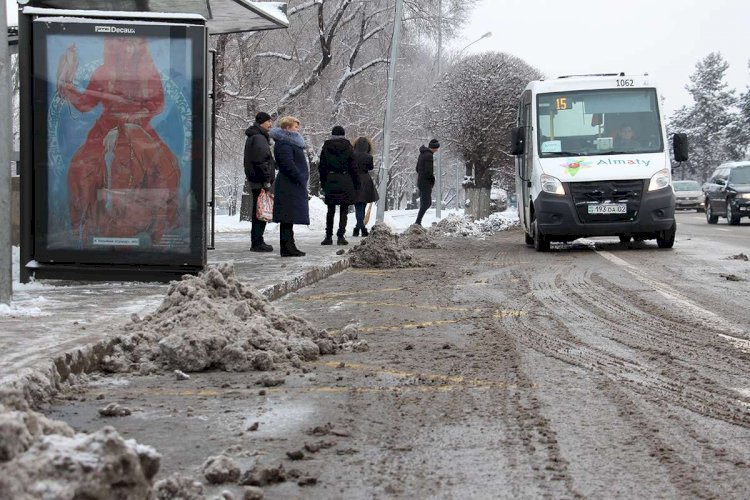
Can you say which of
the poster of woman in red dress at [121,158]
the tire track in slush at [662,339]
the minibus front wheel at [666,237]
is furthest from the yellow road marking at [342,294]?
the minibus front wheel at [666,237]

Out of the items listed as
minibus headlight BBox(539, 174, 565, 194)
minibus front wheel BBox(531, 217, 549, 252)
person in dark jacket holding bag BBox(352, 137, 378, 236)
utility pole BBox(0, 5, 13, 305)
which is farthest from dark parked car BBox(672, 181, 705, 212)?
utility pole BBox(0, 5, 13, 305)

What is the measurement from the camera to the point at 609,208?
56.1ft

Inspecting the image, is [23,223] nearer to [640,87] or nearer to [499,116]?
[640,87]

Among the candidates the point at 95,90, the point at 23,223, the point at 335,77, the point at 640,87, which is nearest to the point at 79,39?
the point at 95,90

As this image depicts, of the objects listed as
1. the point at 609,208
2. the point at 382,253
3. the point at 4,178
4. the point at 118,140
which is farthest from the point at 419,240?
the point at 4,178

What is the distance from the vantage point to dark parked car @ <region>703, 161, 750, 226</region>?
106 feet

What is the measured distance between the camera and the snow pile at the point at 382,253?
14477 mm

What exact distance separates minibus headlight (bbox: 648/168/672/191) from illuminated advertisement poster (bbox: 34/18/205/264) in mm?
9541

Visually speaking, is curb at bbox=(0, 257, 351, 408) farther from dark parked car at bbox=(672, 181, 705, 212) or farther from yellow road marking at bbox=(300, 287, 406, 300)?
dark parked car at bbox=(672, 181, 705, 212)

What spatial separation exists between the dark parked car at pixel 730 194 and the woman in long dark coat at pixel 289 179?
2162cm

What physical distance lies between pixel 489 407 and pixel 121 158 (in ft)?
19.2

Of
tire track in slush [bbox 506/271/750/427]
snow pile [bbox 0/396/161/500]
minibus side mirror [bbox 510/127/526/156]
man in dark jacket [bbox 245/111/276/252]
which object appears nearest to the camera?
snow pile [bbox 0/396/161/500]

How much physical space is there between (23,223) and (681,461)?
736cm

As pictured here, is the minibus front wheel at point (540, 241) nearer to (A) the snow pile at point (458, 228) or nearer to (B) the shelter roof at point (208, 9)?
(B) the shelter roof at point (208, 9)
